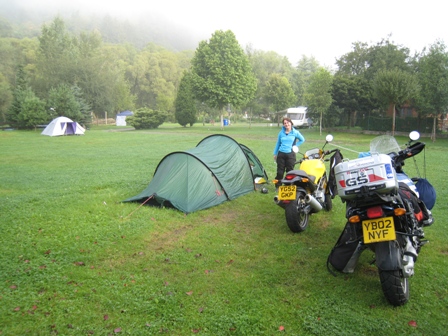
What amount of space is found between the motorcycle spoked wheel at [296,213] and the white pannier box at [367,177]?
1850 millimetres

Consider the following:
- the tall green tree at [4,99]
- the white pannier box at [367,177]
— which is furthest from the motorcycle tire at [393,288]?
the tall green tree at [4,99]

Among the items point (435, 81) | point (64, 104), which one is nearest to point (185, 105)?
point (64, 104)

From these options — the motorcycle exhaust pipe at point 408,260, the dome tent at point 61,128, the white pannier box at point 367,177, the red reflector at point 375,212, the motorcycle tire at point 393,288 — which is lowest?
the motorcycle tire at point 393,288

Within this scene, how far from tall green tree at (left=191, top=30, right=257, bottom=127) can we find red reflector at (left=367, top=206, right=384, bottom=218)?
35623mm

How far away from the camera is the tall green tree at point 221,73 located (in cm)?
3853

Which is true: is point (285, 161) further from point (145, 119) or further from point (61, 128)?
point (145, 119)

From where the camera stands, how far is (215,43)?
131 feet

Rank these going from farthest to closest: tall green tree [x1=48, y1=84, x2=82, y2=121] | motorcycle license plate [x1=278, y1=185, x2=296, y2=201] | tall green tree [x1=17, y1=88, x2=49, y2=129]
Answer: tall green tree [x1=48, y1=84, x2=82, y2=121], tall green tree [x1=17, y1=88, x2=49, y2=129], motorcycle license plate [x1=278, y1=185, x2=296, y2=201]

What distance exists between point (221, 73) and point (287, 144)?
32.2 metres

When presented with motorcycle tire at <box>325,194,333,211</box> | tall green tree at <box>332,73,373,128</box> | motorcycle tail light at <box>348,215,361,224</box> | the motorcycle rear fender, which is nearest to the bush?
tall green tree at <box>332,73,373,128</box>

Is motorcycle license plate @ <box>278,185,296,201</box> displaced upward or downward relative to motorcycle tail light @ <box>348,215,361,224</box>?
downward

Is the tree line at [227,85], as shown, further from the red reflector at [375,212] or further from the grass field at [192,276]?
the red reflector at [375,212]

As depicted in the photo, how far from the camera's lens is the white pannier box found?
354cm

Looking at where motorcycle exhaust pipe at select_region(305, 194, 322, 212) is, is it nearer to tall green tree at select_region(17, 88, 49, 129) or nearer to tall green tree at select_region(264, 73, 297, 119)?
tall green tree at select_region(17, 88, 49, 129)
